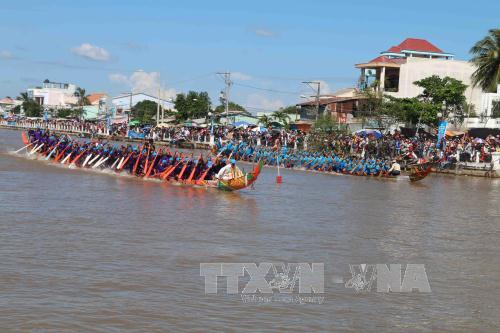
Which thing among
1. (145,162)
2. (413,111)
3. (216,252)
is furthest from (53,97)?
(216,252)

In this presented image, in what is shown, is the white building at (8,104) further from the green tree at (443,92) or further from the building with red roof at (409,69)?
the green tree at (443,92)

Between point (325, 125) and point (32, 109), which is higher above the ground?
point (32, 109)

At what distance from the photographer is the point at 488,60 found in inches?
1591

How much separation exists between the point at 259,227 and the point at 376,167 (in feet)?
57.5

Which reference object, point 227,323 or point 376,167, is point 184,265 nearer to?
point 227,323

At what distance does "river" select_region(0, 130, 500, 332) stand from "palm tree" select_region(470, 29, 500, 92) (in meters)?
18.8

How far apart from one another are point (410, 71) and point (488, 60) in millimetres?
9537

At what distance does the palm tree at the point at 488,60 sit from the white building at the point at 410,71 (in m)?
4.52

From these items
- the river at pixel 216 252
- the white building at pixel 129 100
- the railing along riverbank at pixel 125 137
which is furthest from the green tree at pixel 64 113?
the river at pixel 216 252

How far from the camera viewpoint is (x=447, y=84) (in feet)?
145

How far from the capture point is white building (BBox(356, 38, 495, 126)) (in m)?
49.5

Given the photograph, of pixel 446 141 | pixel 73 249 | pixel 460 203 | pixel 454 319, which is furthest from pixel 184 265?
pixel 446 141

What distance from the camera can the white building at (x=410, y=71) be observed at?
162 ft

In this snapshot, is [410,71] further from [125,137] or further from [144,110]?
[144,110]
